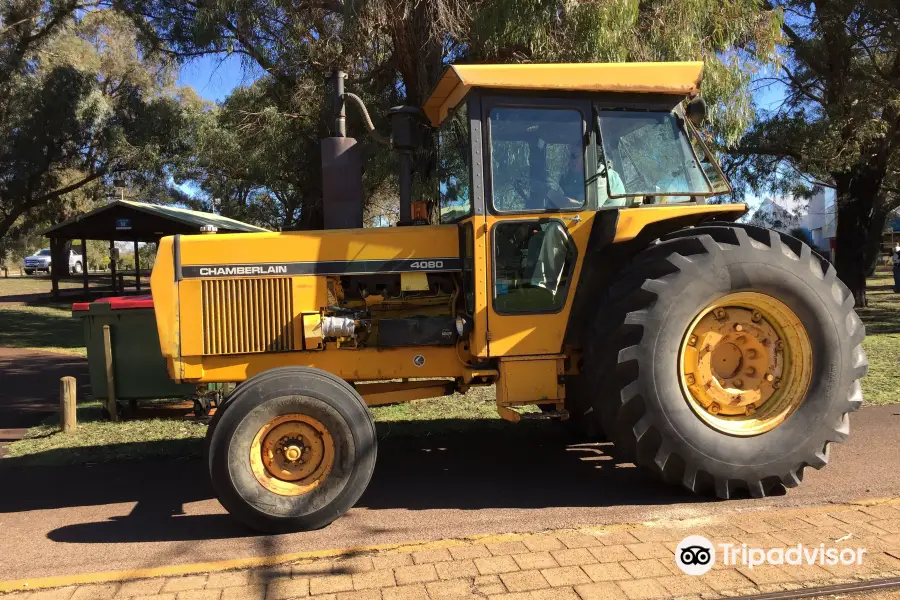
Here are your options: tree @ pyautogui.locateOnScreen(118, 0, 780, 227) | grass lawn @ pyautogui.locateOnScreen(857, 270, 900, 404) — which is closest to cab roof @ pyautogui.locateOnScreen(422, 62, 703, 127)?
tree @ pyautogui.locateOnScreen(118, 0, 780, 227)

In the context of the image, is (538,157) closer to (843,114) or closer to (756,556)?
(756,556)

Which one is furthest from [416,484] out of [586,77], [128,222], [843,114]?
[128,222]

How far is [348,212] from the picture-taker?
486 cm

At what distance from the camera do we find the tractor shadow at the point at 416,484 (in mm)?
4191

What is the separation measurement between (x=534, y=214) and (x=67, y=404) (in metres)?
5.21

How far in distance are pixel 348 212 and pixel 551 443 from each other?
2.57 metres

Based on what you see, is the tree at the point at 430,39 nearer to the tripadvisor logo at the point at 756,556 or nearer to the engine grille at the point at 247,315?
the engine grille at the point at 247,315

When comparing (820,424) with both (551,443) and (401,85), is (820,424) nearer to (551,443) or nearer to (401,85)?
(551,443)

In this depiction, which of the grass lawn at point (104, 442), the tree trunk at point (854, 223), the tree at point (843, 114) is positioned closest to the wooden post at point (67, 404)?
the grass lawn at point (104, 442)

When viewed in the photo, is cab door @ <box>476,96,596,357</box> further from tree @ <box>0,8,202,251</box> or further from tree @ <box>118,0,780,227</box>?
tree @ <box>0,8,202,251</box>

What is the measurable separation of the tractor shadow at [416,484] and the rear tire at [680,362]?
0.38m

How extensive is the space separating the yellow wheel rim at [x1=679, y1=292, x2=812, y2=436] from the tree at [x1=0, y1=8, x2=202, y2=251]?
15.8m

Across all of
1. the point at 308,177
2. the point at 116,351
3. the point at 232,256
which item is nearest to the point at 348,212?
the point at 232,256

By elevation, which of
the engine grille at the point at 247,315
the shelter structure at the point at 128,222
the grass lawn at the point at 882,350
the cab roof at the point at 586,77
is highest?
the shelter structure at the point at 128,222
